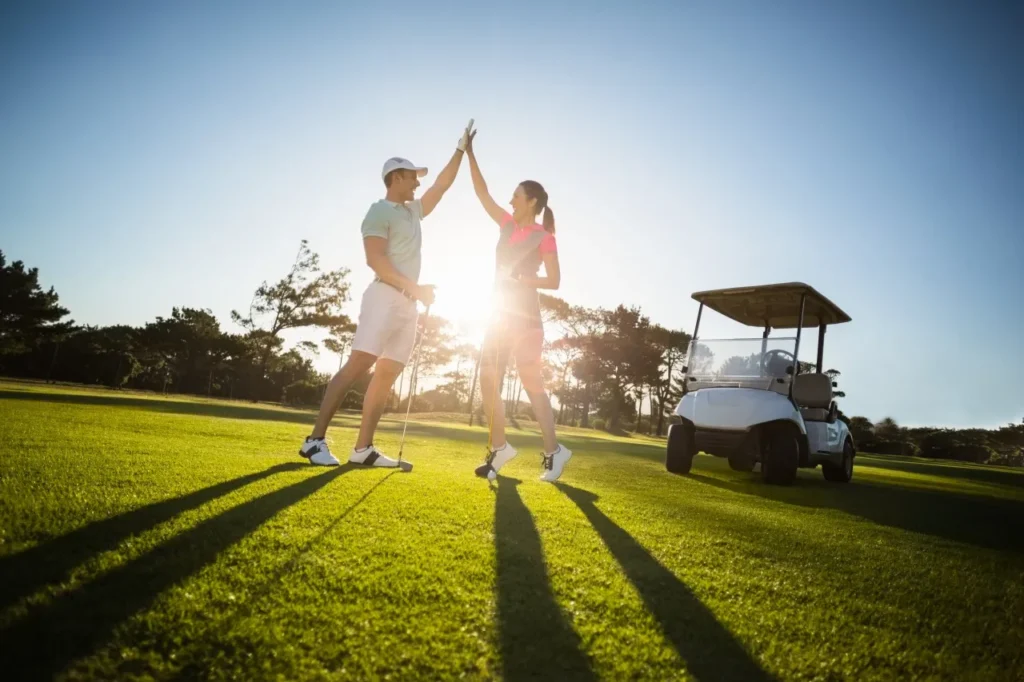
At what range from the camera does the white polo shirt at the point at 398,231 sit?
4246 mm

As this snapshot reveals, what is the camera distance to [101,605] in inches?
46.3

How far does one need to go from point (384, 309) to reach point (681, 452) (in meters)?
4.66

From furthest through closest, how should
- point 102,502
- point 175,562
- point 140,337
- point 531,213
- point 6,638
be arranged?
1. point 140,337
2. point 531,213
3. point 102,502
4. point 175,562
5. point 6,638

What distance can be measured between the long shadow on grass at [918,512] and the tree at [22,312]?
58.8 m

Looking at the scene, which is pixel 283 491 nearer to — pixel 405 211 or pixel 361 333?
pixel 361 333

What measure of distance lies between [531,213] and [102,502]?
3.92m

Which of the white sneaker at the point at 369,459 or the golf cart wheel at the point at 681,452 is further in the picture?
the golf cart wheel at the point at 681,452

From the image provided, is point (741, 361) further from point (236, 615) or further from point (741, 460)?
point (236, 615)

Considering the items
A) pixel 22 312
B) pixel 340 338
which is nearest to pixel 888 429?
pixel 340 338

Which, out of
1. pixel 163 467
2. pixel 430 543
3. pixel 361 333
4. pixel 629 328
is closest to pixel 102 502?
pixel 163 467

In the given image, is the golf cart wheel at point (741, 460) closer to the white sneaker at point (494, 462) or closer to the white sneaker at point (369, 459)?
the white sneaker at point (494, 462)

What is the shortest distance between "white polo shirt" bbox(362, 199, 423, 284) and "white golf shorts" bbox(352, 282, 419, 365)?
27cm

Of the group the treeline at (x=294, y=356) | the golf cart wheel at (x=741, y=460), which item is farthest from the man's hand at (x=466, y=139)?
the treeline at (x=294, y=356)

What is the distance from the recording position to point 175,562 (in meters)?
1.48
